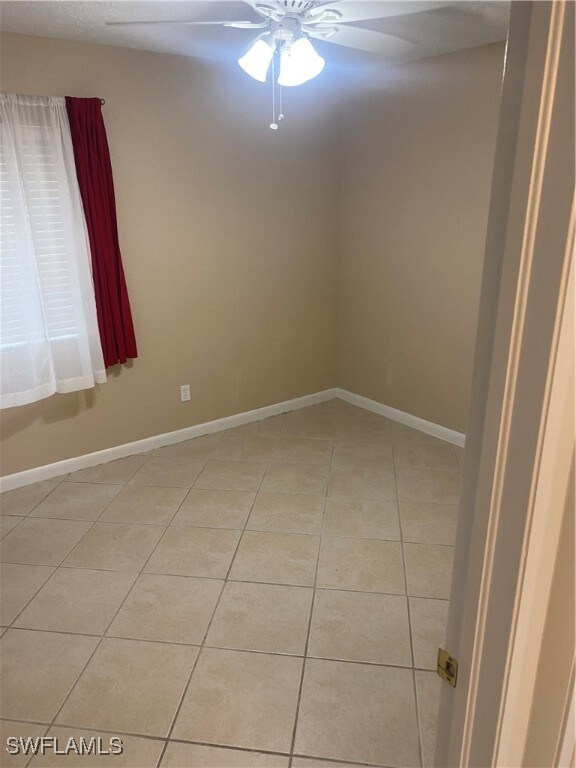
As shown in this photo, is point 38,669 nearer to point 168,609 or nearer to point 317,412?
point 168,609

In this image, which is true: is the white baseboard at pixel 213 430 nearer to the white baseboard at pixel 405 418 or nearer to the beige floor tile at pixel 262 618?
the white baseboard at pixel 405 418

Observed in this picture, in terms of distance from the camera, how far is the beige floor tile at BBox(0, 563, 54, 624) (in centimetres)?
215

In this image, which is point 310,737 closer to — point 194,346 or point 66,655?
point 66,655

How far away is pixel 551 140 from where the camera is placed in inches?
21.1

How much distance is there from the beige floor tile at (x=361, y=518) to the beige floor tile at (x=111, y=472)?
126 cm

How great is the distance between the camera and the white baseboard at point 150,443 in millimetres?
3111

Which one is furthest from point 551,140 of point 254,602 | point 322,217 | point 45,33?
point 322,217

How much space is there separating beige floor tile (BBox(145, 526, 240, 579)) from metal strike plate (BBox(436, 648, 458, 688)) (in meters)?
1.68

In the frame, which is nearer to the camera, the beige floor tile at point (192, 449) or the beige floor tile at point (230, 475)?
the beige floor tile at point (230, 475)

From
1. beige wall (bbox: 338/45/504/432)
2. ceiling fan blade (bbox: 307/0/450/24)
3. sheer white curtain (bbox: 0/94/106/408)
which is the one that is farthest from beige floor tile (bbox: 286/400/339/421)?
ceiling fan blade (bbox: 307/0/450/24)

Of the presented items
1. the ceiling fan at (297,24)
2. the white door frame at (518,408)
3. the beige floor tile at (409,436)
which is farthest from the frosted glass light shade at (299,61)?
the beige floor tile at (409,436)

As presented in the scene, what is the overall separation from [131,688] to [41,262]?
215 cm

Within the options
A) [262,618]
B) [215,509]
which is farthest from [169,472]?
[262,618]

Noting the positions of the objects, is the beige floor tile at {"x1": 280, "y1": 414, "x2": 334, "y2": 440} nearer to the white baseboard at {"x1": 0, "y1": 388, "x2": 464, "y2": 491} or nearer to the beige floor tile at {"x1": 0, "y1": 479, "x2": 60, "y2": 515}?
the white baseboard at {"x1": 0, "y1": 388, "x2": 464, "y2": 491}
